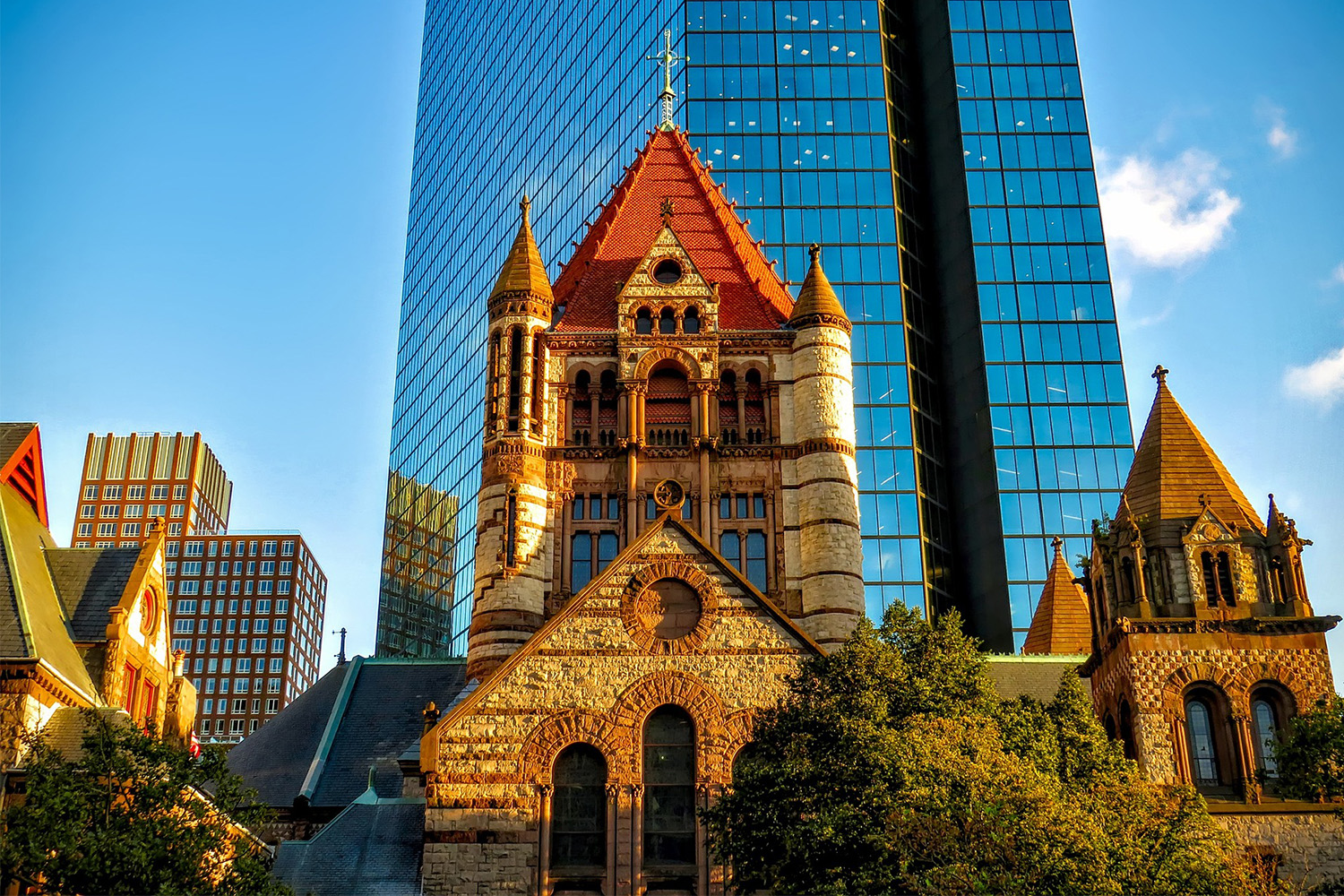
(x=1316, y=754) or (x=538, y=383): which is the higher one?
(x=538, y=383)

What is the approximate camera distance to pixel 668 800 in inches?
1396

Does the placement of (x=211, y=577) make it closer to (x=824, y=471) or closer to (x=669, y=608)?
(x=824, y=471)

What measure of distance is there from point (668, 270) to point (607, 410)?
236 inches

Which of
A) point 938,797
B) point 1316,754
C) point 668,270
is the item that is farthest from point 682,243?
point 938,797

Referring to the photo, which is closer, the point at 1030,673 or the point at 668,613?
the point at 668,613

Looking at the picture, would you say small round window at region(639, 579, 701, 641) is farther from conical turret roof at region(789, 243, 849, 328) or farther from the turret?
conical turret roof at region(789, 243, 849, 328)

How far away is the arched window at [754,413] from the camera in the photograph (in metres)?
51.3

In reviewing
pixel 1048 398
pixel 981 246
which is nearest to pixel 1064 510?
pixel 1048 398

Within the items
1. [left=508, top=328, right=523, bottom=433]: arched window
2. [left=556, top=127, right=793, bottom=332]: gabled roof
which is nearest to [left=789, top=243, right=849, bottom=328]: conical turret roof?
[left=556, top=127, right=793, bottom=332]: gabled roof

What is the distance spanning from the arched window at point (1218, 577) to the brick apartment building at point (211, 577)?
14080 cm

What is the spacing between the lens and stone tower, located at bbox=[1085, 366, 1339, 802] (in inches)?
1476

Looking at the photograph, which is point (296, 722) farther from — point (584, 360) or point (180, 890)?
point (180, 890)

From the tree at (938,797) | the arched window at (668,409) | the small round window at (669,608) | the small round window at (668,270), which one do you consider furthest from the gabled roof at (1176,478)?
the small round window at (668,270)

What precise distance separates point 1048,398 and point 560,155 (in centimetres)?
3926
